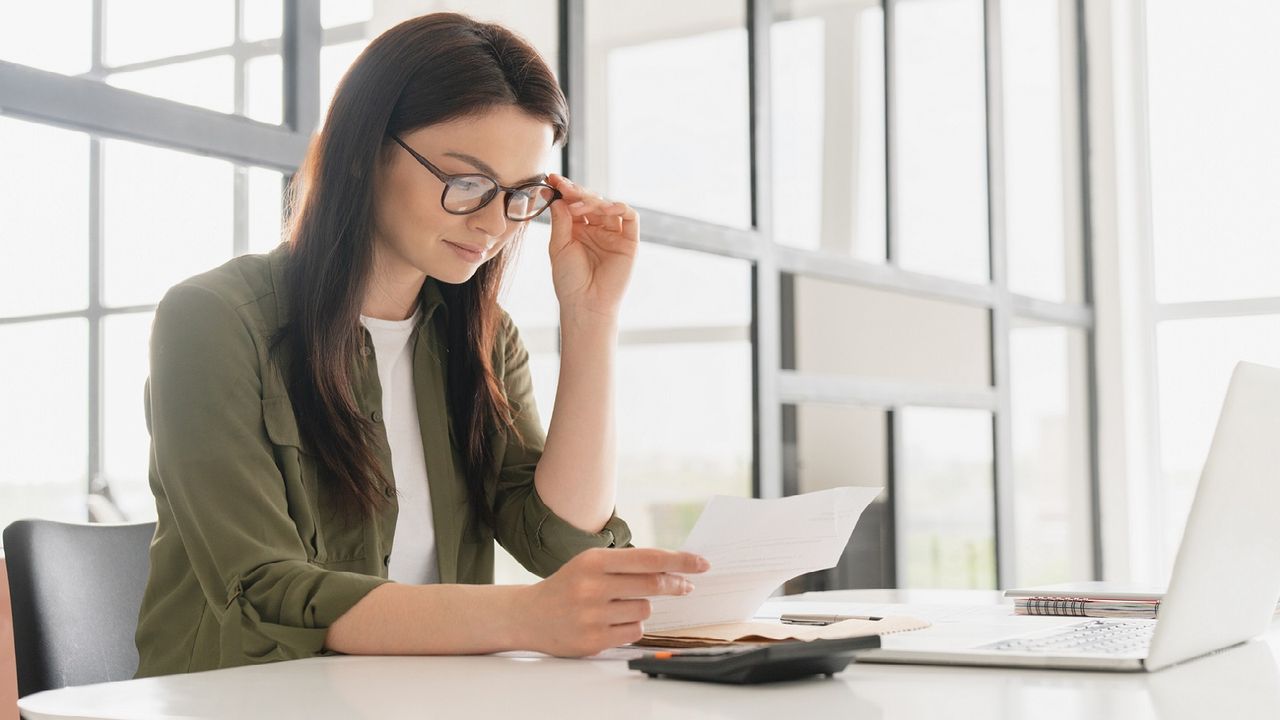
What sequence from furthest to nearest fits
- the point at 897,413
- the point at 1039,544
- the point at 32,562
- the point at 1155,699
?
the point at 1039,544 → the point at 897,413 → the point at 32,562 → the point at 1155,699

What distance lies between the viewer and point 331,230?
1.42 m

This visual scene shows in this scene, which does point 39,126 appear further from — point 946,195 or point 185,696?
point 946,195

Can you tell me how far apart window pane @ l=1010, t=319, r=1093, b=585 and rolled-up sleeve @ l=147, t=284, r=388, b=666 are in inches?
149

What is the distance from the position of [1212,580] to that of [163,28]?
67.8 inches

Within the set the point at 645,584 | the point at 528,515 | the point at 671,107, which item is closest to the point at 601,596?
the point at 645,584

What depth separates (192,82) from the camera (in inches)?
82.0

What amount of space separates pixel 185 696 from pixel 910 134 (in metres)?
3.63

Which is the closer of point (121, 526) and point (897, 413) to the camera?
point (121, 526)

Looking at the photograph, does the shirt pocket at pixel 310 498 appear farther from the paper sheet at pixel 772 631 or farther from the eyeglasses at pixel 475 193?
the paper sheet at pixel 772 631

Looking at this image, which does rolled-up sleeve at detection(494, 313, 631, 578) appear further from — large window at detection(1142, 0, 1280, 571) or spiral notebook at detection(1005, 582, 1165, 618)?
large window at detection(1142, 0, 1280, 571)

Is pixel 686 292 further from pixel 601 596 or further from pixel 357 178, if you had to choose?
pixel 601 596

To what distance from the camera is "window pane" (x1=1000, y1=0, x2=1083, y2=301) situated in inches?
191

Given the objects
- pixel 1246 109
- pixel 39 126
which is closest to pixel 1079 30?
pixel 1246 109

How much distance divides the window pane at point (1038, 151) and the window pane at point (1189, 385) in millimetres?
435
